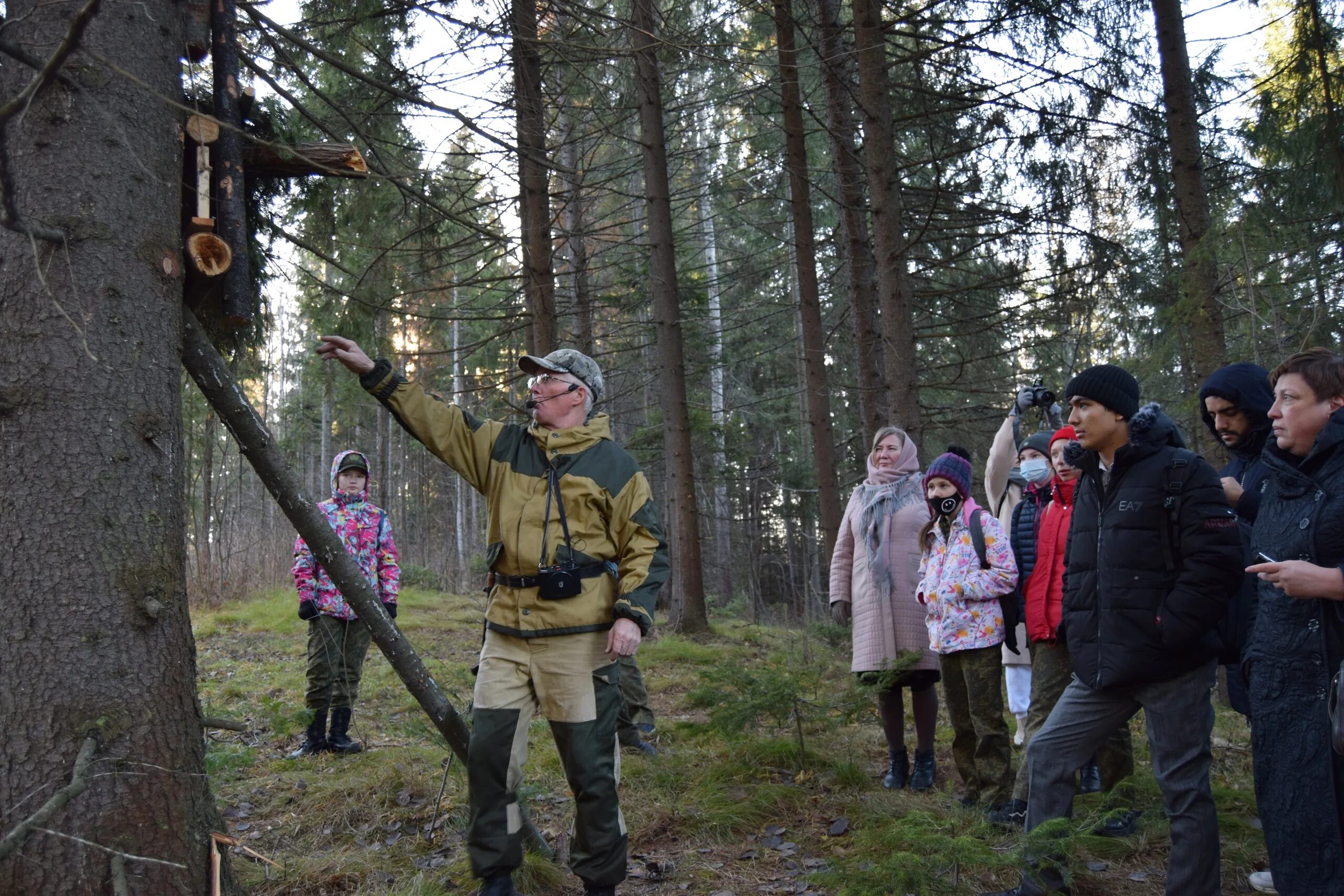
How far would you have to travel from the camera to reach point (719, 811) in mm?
4953

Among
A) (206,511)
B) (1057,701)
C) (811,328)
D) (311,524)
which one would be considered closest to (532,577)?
(311,524)

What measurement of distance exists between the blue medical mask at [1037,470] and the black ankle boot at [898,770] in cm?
186

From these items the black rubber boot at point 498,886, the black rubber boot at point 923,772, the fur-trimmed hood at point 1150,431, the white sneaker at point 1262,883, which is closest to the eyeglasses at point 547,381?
the black rubber boot at point 498,886

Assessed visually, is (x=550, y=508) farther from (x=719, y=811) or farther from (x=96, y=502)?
(x=719, y=811)

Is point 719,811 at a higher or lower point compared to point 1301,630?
lower

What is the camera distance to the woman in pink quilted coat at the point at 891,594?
564cm

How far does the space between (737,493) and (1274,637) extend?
25.4 metres

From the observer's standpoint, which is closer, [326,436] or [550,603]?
[550,603]

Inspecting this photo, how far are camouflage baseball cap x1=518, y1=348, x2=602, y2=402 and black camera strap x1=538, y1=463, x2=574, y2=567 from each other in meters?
0.48

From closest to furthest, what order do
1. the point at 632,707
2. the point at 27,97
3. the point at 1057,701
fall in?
the point at 27,97 → the point at 1057,701 → the point at 632,707

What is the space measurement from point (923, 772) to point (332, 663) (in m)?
3.94

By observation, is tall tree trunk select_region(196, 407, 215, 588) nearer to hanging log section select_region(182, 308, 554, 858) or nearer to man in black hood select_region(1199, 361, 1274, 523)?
hanging log section select_region(182, 308, 554, 858)

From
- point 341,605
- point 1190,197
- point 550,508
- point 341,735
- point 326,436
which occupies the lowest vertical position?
point 341,735

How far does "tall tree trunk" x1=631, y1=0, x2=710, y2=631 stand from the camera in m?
11.8
